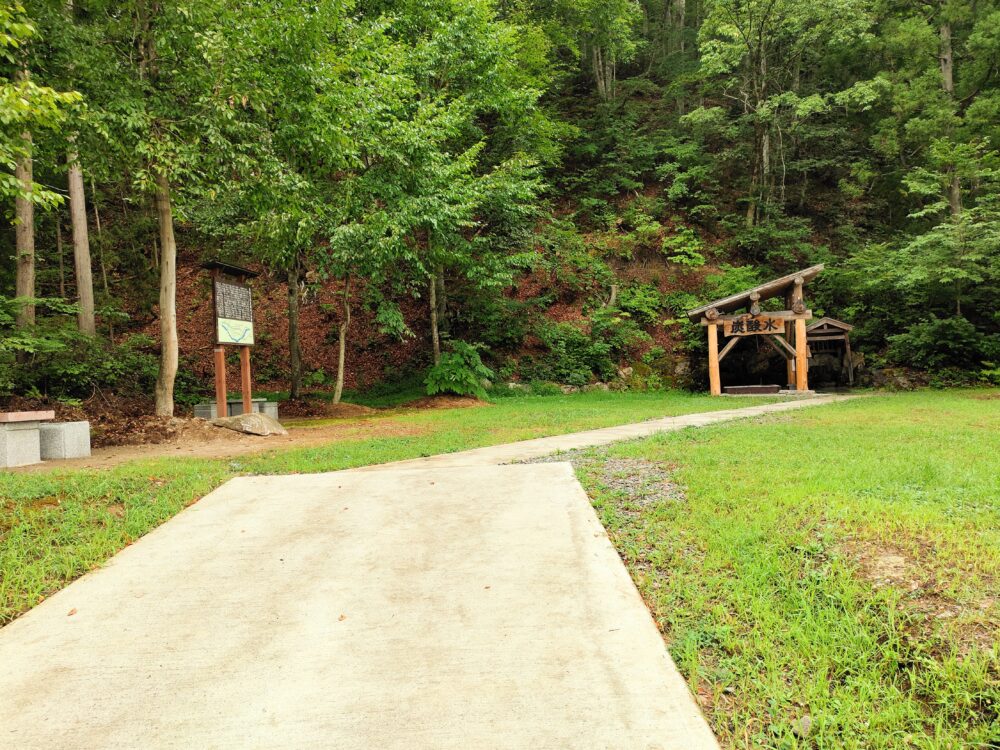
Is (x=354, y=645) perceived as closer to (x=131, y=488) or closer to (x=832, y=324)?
(x=131, y=488)

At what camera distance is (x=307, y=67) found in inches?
382

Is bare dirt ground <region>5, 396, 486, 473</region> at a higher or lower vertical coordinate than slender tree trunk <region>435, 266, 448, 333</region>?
lower

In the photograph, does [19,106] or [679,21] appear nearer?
[19,106]

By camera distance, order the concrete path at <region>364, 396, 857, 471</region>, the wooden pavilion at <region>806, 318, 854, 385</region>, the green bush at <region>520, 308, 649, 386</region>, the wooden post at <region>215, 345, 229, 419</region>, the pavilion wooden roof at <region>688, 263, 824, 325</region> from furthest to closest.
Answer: the wooden pavilion at <region>806, 318, 854, 385</region> < the green bush at <region>520, 308, 649, 386</region> < the pavilion wooden roof at <region>688, 263, 824, 325</region> < the wooden post at <region>215, 345, 229, 419</region> < the concrete path at <region>364, 396, 857, 471</region>

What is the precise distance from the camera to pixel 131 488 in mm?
5234

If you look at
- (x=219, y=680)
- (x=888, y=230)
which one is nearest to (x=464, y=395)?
(x=219, y=680)

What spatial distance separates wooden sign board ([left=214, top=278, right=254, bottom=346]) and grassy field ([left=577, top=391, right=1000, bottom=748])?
817 cm

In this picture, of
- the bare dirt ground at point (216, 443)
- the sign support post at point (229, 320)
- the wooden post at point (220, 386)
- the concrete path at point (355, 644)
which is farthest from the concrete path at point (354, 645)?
the sign support post at point (229, 320)

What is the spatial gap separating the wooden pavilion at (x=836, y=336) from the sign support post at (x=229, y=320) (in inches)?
646

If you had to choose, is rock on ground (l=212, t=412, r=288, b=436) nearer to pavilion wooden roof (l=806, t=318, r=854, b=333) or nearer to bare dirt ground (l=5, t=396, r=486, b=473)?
bare dirt ground (l=5, t=396, r=486, b=473)

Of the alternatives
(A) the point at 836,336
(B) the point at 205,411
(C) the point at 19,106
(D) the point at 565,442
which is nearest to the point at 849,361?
(A) the point at 836,336

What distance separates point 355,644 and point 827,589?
2343 millimetres

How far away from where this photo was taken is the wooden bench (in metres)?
6.80

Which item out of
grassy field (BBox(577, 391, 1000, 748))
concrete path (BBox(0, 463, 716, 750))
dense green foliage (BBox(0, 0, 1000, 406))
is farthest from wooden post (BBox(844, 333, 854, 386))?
concrete path (BBox(0, 463, 716, 750))
